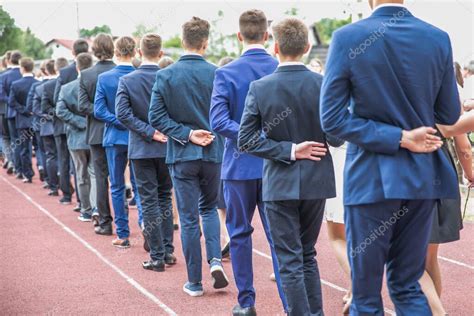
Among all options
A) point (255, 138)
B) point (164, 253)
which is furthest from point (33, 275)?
point (255, 138)

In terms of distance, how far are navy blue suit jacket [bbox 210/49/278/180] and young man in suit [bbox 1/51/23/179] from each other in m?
10.5

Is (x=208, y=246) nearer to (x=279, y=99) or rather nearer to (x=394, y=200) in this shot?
(x=279, y=99)

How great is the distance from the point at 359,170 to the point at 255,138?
1279mm

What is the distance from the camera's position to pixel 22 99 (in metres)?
15.2

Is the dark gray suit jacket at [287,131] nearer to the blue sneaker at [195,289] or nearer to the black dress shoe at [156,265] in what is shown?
the blue sneaker at [195,289]

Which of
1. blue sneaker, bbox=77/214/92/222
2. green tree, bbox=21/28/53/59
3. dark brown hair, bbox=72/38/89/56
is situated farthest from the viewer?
green tree, bbox=21/28/53/59

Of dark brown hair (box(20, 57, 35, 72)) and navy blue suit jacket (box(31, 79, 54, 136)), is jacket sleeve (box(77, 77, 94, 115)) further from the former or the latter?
dark brown hair (box(20, 57, 35, 72))

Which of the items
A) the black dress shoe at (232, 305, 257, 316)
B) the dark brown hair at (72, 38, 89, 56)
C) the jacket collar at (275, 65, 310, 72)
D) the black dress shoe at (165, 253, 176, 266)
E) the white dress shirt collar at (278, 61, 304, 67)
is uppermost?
the white dress shirt collar at (278, 61, 304, 67)

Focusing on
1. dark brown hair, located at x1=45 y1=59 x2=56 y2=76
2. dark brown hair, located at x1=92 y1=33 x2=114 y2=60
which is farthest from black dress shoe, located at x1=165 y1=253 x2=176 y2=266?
dark brown hair, located at x1=45 y1=59 x2=56 y2=76

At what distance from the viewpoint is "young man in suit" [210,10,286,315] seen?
5.83 metres

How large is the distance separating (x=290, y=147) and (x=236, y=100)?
1.01m

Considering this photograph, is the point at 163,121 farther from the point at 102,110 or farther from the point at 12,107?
the point at 12,107

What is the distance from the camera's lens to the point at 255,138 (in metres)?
5.11

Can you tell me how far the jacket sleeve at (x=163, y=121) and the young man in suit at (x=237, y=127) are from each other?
828 mm
